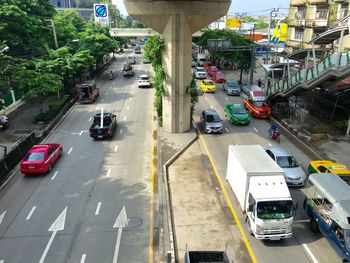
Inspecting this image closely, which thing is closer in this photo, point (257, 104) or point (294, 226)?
point (294, 226)

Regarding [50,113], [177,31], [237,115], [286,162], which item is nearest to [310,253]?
[286,162]

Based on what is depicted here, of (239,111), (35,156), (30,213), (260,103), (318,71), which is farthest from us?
(260,103)

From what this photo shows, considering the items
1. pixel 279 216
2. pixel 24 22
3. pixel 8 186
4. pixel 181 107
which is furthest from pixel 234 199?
pixel 24 22

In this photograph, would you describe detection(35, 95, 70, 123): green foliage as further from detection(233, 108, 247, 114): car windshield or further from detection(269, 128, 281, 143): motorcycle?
detection(269, 128, 281, 143): motorcycle

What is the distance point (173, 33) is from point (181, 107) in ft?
21.4

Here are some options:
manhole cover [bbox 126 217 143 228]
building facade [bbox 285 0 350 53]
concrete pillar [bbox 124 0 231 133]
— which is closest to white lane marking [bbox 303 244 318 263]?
manhole cover [bbox 126 217 143 228]

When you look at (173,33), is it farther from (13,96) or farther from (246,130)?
(13,96)

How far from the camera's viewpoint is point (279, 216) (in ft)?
49.6

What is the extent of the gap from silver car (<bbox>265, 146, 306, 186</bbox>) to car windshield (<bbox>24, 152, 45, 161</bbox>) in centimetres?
1603

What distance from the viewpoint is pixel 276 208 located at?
15312mm

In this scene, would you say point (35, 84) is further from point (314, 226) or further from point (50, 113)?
point (314, 226)

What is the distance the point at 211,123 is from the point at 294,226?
1503cm

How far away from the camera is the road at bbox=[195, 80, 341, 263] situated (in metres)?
14.8

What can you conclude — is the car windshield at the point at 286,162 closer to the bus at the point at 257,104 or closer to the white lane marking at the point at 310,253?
the white lane marking at the point at 310,253
